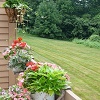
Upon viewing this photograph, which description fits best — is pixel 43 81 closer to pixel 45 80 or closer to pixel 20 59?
pixel 45 80

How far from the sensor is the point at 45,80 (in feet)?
7.32

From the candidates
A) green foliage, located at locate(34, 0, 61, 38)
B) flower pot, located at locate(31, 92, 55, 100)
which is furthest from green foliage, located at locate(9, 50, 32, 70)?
green foliage, located at locate(34, 0, 61, 38)

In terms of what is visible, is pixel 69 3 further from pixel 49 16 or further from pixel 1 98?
pixel 1 98

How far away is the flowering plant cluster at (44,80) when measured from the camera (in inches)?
87.3

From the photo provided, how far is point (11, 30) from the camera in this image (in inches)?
137

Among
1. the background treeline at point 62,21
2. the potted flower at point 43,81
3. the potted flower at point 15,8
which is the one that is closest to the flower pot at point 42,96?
the potted flower at point 43,81

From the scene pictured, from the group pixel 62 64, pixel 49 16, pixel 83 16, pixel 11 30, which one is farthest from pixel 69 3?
pixel 11 30

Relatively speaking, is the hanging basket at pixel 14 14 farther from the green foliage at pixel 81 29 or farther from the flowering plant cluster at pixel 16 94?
the green foliage at pixel 81 29

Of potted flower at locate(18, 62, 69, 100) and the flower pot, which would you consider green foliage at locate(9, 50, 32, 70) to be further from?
the flower pot

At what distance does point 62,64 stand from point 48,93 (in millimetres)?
5863

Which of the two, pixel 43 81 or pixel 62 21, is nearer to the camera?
pixel 43 81

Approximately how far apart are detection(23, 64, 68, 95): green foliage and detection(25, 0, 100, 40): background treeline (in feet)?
55.1

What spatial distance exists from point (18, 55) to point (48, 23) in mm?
17266

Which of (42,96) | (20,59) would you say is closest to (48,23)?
(20,59)
